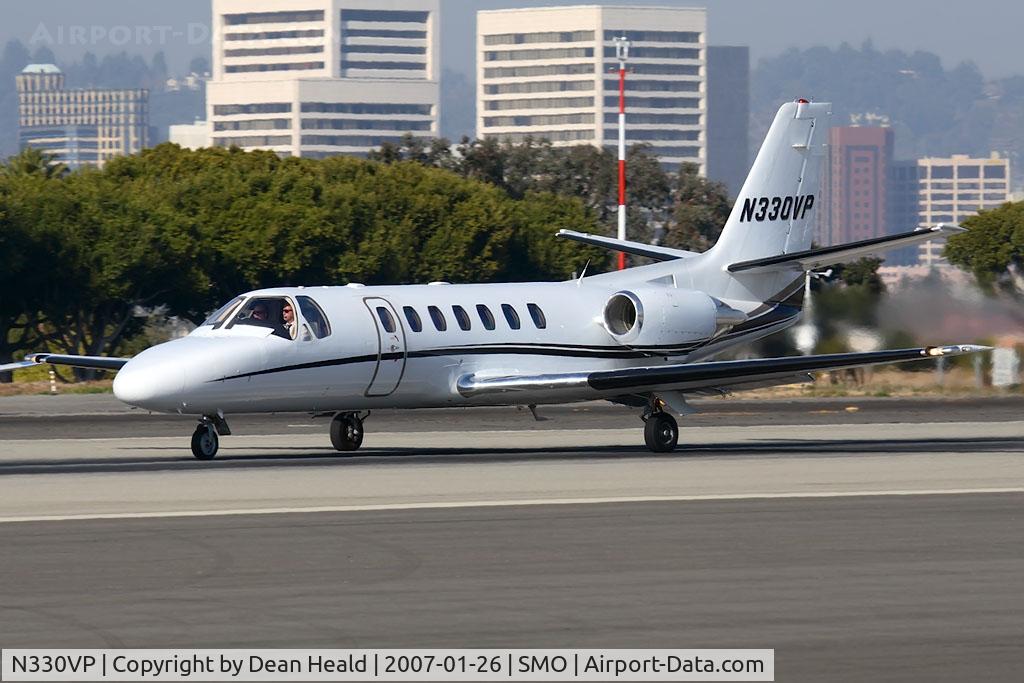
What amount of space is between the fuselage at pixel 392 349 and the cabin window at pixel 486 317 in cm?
2

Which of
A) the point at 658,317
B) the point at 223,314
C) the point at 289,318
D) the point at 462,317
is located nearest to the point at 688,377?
the point at 658,317

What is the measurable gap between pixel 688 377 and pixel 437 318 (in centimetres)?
396

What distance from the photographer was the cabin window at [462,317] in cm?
2830

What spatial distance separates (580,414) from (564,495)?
730 inches

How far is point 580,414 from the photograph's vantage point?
127 feet

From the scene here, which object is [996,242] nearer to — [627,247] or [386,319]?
[627,247]

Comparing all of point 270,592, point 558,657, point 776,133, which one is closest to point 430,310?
point 776,133

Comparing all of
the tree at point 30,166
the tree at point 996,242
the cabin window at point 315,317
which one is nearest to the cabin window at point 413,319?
the cabin window at point 315,317

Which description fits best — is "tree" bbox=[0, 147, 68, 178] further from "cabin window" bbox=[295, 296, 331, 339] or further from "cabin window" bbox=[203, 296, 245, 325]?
"cabin window" bbox=[295, 296, 331, 339]

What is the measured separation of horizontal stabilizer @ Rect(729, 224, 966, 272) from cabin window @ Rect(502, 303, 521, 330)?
13.3ft

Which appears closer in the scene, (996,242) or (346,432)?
(346,432)

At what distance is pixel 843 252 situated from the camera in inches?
1080

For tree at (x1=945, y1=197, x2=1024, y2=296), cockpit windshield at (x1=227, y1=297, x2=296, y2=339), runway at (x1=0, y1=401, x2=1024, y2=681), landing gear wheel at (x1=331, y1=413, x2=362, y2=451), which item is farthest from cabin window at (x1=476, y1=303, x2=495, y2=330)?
tree at (x1=945, y1=197, x2=1024, y2=296)

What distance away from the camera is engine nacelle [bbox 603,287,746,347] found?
29.3 m
